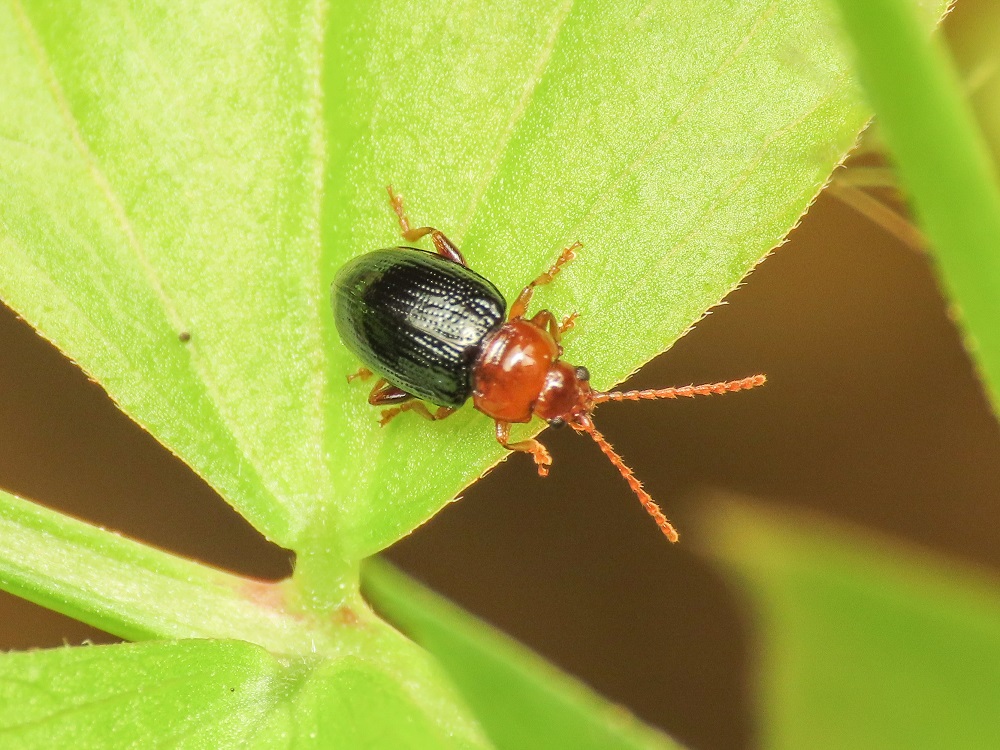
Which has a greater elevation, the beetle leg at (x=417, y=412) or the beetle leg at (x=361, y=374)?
the beetle leg at (x=417, y=412)

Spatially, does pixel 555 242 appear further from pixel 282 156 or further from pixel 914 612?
pixel 914 612

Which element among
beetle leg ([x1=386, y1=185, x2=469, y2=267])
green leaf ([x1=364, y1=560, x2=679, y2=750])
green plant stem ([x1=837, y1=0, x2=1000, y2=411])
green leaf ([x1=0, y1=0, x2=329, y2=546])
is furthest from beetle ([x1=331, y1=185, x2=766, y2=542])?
green plant stem ([x1=837, y1=0, x2=1000, y2=411])

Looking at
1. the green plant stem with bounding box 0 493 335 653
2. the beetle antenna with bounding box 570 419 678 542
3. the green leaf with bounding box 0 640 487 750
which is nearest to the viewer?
the green leaf with bounding box 0 640 487 750

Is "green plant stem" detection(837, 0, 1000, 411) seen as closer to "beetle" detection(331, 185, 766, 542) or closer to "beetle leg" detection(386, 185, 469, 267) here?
"beetle" detection(331, 185, 766, 542)

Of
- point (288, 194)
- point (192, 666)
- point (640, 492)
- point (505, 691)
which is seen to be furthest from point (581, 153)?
point (192, 666)

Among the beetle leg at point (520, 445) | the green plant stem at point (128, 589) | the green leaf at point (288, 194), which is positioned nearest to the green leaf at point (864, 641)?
the beetle leg at point (520, 445)

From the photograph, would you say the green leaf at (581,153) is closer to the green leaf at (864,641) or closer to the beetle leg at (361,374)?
the beetle leg at (361,374)

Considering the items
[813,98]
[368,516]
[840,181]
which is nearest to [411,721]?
[368,516]

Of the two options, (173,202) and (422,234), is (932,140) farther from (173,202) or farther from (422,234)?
(173,202)
